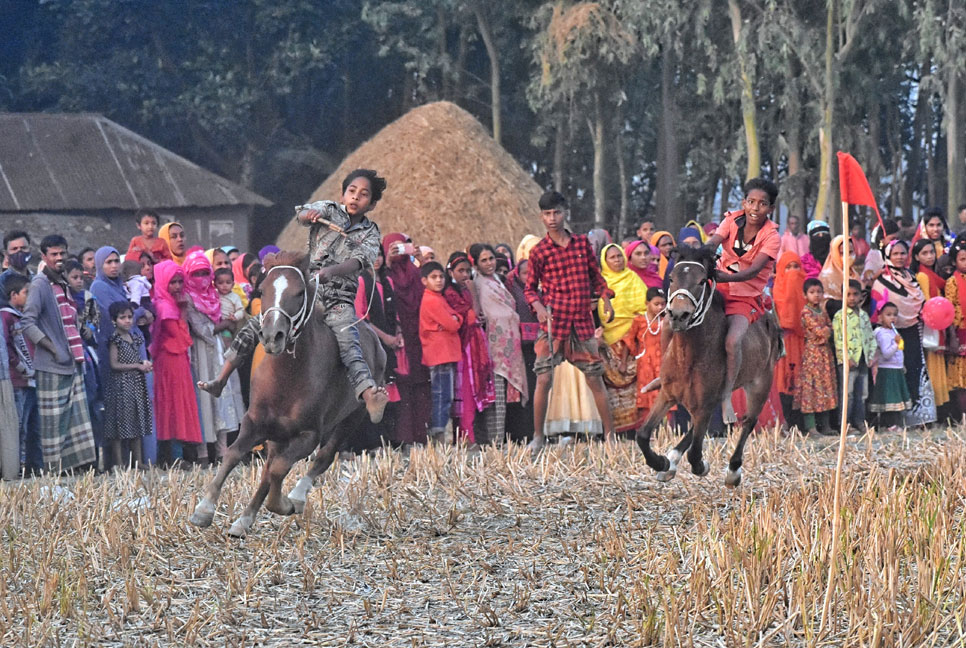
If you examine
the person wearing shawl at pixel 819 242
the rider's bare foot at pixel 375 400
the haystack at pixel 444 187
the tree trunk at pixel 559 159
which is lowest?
the rider's bare foot at pixel 375 400

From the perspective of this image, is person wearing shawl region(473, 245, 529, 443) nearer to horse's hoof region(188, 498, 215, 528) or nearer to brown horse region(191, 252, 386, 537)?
brown horse region(191, 252, 386, 537)

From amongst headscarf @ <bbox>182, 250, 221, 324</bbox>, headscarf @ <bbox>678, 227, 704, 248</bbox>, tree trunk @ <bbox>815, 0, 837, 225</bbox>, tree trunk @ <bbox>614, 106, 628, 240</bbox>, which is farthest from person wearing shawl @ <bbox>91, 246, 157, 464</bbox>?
tree trunk @ <bbox>614, 106, 628, 240</bbox>

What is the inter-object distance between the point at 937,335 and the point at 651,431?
691 centimetres

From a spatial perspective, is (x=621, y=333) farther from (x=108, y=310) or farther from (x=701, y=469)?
(x=108, y=310)

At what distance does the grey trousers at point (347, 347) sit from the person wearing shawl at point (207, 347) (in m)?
4.20

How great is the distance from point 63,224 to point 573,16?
12415 mm

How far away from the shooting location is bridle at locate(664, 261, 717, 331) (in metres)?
9.67

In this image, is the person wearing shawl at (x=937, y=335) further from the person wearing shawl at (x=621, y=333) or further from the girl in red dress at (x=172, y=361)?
the girl in red dress at (x=172, y=361)

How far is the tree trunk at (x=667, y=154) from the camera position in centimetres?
3659

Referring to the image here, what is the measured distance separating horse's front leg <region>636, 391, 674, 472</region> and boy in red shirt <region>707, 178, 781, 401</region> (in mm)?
438

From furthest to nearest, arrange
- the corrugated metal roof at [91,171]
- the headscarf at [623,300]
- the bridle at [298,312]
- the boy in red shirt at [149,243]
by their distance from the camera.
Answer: the corrugated metal roof at [91,171], the headscarf at [623,300], the boy in red shirt at [149,243], the bridle at [298,312]

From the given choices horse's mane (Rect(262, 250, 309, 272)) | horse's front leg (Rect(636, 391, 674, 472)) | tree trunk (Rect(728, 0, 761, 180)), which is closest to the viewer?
horse's mane (Rect(262, 250, 309, 272))

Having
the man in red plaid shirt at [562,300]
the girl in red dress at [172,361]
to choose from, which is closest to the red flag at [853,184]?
the man in red plaid shirt at [562,300]

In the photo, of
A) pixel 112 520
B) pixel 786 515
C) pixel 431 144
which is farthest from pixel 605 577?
pixel 431 144
